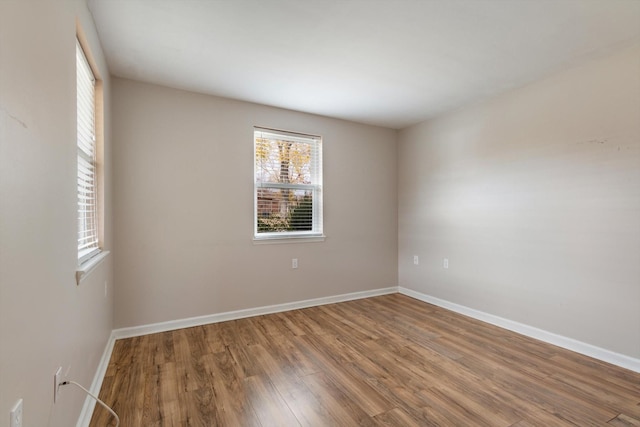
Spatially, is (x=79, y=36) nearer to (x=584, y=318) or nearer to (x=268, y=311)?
(x=268, y=311)

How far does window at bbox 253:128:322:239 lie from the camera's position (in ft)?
11.6

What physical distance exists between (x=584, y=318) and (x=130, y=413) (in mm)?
3444

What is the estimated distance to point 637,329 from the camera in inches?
88.6

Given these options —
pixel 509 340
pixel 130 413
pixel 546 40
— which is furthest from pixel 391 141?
pixel 130 413

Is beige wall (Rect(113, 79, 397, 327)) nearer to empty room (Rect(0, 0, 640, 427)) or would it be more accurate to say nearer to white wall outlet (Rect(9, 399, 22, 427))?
empty room (Rect(0, 0, 640, 427))

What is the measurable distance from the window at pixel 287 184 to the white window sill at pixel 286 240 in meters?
0.03

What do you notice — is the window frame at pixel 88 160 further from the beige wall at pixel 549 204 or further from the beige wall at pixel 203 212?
the beige wall at pixel 549 204

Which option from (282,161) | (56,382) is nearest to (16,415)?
(56,382)

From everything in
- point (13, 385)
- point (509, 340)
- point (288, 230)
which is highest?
point (288, 230)

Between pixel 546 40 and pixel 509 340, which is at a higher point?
pixel 546 40

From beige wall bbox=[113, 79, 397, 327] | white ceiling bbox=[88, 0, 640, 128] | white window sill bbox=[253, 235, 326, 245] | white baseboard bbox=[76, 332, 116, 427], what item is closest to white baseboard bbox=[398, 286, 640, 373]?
beige wall bbox=[113, 79, 397, 327]

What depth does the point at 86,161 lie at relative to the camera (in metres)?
2.05

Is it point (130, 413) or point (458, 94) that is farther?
point (458, 94)

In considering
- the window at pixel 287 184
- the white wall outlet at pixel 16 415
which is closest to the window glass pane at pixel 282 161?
the window at pixel 287 184
